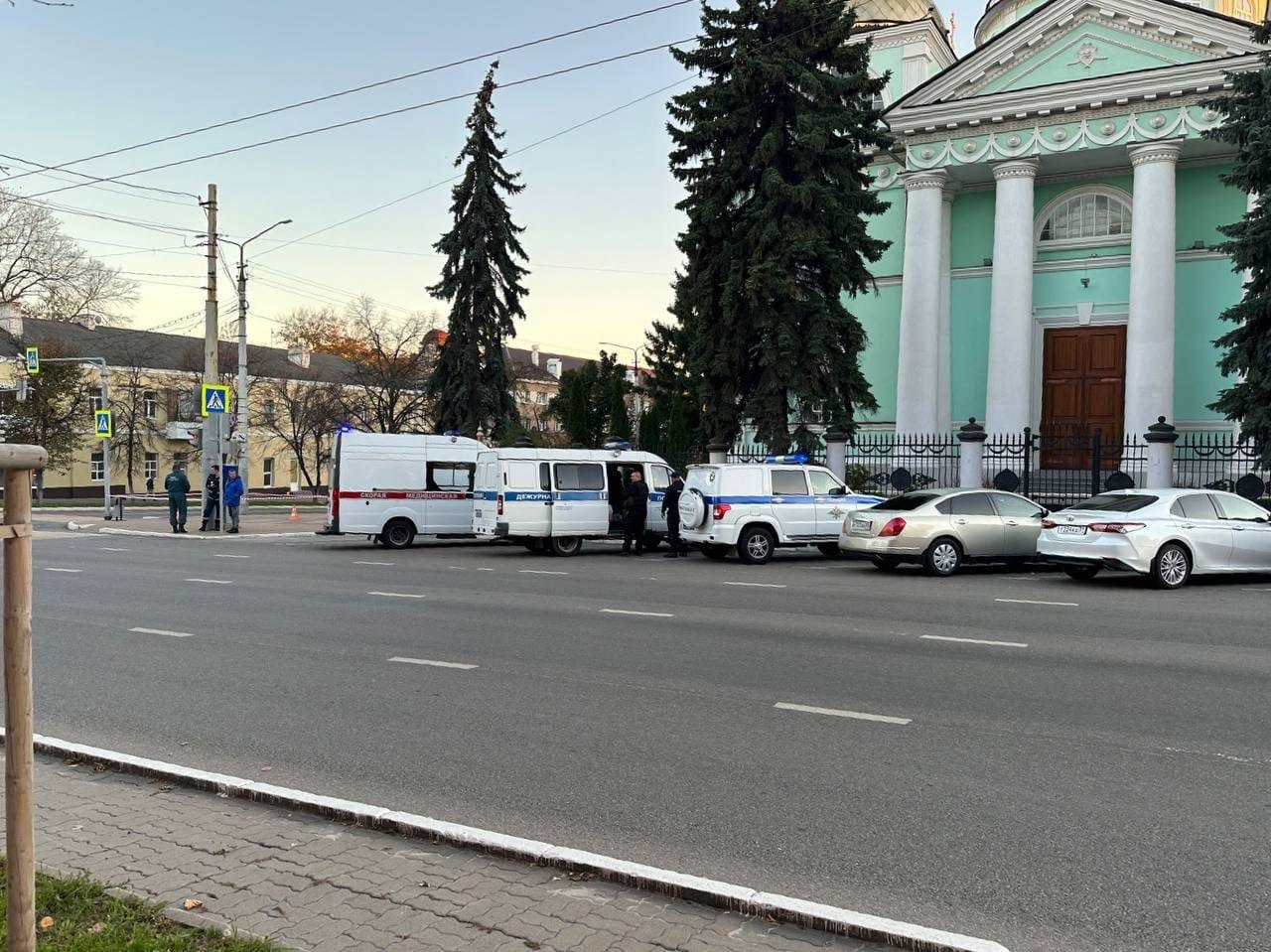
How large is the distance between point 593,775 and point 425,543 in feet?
67.6

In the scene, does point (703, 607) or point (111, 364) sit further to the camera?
point (111, 364)

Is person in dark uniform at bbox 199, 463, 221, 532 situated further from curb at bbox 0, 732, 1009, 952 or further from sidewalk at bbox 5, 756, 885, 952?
sidewalk at bbox 5, 756, 885, 952

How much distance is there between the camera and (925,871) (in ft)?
14.8

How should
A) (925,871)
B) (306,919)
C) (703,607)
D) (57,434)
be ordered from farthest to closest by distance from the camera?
(57,434) → (703,607) → (925,871) → (306,919)

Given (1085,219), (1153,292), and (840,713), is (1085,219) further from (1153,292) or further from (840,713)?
(840,713)

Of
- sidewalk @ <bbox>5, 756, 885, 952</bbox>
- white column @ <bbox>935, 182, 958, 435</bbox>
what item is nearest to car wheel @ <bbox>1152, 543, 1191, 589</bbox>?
sidewalk @ <bbox>5, 756, 885, 952</bbox>

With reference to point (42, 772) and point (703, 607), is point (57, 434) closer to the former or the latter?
point (703, 607)

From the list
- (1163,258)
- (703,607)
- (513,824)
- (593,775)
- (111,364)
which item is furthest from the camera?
(111,364)

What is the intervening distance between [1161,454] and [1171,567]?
9.39 m

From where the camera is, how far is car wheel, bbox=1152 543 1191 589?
50.2ft

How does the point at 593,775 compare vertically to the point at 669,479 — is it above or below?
below

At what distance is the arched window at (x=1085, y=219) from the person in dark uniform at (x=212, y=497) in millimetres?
26077

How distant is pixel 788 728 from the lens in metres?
6.98

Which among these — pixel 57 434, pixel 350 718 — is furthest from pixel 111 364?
pixel 350 718
